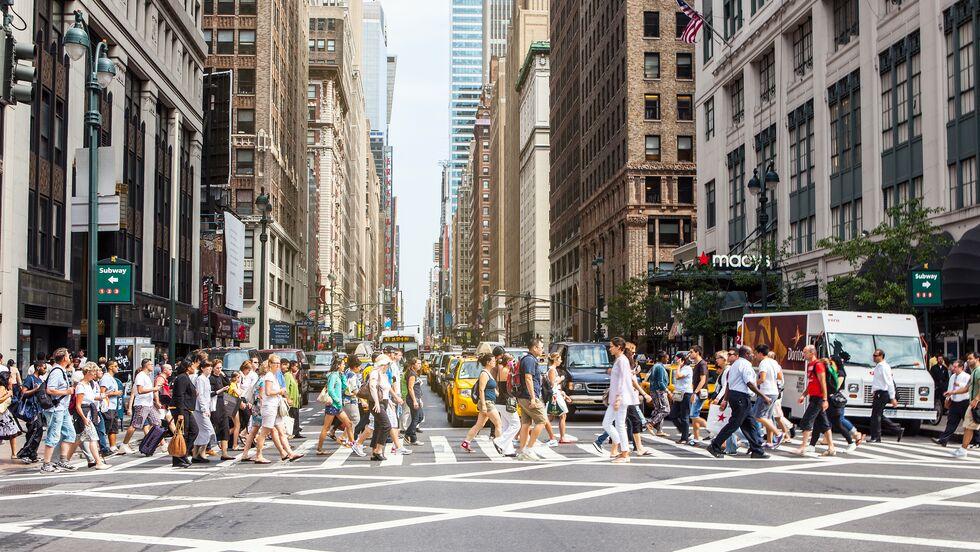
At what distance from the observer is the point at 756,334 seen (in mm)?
28156

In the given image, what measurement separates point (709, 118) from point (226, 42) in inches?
1438

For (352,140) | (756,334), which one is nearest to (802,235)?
(756,334)

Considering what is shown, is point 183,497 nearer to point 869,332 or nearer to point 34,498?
point 34,498

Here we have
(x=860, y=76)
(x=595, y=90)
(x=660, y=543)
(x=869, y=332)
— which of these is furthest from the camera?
(x=595, y=90)

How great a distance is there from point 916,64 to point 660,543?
30.9m

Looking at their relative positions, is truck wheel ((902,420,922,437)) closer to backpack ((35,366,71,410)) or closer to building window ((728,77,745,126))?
backpack ((35,366,71,410))

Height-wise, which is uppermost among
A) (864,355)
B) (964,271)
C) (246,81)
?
(246,81)

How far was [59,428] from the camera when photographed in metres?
16.9

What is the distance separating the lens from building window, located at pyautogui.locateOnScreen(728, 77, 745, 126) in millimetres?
54938

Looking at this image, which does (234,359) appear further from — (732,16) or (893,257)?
(732,16)

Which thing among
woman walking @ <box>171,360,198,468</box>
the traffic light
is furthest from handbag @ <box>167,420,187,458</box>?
the traffic light

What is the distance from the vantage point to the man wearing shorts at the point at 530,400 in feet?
57.4

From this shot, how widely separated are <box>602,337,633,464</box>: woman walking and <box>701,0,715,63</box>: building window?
46.1 m

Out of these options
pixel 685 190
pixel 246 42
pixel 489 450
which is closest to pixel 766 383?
pixel 489 450
